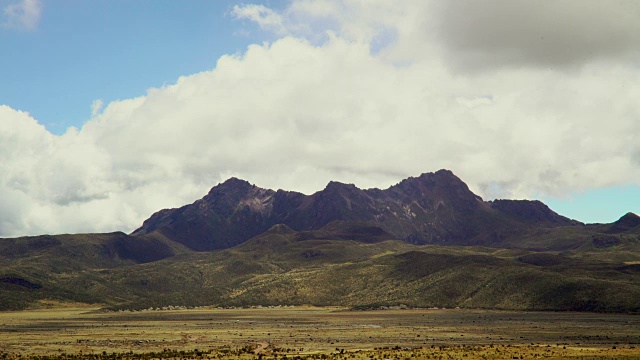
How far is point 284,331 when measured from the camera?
16812 cm

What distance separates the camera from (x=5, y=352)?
385 feet

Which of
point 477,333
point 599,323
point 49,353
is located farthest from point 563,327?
point 49,353

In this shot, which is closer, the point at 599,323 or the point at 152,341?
the point at 152,341

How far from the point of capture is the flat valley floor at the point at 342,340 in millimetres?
110375

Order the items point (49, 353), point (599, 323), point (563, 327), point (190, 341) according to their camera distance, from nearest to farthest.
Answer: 1. point (49, 353)
2. point (190, 341)
3. point (563, 327)
4. point (599, 323)

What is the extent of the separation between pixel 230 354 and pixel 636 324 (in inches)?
4797

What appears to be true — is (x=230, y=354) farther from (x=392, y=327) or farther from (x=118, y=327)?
(x=118, y=327)

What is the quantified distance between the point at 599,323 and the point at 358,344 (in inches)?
3477

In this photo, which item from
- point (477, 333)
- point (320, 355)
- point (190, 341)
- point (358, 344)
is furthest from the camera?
point (477, 333)

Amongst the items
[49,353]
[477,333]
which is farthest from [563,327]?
[49,353]

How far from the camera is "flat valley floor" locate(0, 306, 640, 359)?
110375 millimetres

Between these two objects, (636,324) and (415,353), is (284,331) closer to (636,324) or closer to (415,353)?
(415,353)

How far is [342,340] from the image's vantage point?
139250 millimetres

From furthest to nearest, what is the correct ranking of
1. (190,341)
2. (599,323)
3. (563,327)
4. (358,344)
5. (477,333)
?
(599,323)
(563,327)
(477,333)
(190,341)
(358,344)
